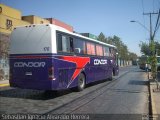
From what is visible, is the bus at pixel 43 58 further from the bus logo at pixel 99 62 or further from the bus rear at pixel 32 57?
the bus logo at pixel 99 62

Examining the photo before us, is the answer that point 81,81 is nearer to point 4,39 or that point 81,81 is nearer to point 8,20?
point 4,39

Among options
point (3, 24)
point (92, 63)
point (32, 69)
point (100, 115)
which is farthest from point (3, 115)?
point (3, 24)

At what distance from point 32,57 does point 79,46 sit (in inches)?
153

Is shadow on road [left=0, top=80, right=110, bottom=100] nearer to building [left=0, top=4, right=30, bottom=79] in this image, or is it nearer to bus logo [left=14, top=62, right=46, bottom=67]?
bus logo [left=14, top=62, right=46, bottom=67]

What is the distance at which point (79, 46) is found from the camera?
52.6 ft

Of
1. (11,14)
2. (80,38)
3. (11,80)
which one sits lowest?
(11,80)

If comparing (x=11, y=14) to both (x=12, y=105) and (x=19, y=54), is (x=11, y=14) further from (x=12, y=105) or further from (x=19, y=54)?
(x=12, y=105)

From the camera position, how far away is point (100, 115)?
9422 mm

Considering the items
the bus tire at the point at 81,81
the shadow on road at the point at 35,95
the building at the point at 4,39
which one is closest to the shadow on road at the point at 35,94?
the shadow on road at the point at 35,95

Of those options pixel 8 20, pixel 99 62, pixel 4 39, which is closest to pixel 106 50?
pixel 99 62

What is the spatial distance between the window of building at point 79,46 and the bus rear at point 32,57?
2.93m

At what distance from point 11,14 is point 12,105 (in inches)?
986

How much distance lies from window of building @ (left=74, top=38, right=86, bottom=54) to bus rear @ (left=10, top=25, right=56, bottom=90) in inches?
115

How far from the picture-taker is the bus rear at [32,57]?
41.4ft
